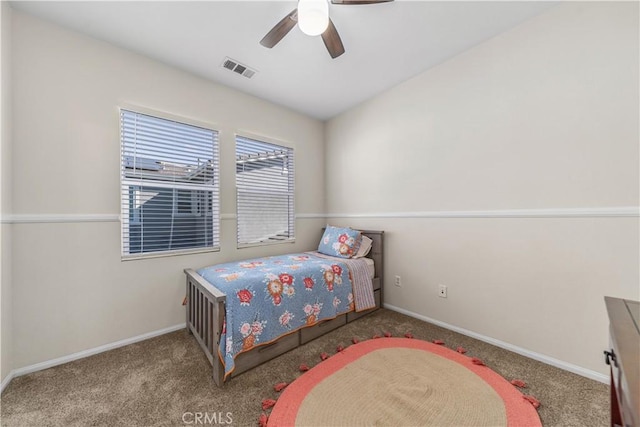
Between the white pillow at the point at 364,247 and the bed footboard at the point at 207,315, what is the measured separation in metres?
1.57

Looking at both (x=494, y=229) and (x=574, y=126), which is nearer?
(x=574, y=126)

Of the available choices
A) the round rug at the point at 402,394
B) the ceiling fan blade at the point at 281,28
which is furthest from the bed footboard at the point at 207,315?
the ceiling fan blade at the point at 281,28

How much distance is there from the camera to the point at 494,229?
205 centimetres

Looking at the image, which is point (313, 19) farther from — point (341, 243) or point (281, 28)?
point (341, 243)

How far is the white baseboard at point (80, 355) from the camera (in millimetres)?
1667

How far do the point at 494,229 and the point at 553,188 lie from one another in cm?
48

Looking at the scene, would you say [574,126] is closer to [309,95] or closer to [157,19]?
[309,95]

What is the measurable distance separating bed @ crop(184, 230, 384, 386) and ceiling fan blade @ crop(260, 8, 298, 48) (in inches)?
68.9

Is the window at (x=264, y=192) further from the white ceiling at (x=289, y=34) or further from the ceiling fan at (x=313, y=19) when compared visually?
the ceiling fan at (x=313, y=19)

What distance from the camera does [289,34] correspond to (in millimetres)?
1972

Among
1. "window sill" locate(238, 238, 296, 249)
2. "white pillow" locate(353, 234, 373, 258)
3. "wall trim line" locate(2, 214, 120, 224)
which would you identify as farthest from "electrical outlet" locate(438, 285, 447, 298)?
"wall trim line" locate(2, 214, 120, 224)

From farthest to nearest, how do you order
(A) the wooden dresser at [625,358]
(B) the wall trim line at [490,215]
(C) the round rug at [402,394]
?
(B) the wall trim line at [490,215]
(C) the round rug at [402,394]
(A) the wooden dresser at [625,358]

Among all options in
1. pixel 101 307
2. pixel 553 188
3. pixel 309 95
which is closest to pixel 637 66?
pixel 553 188

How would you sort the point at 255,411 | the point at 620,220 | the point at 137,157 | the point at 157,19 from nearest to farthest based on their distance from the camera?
the point at 255,411
the point at 620,220
the point at 157,19
the point at 137,157
